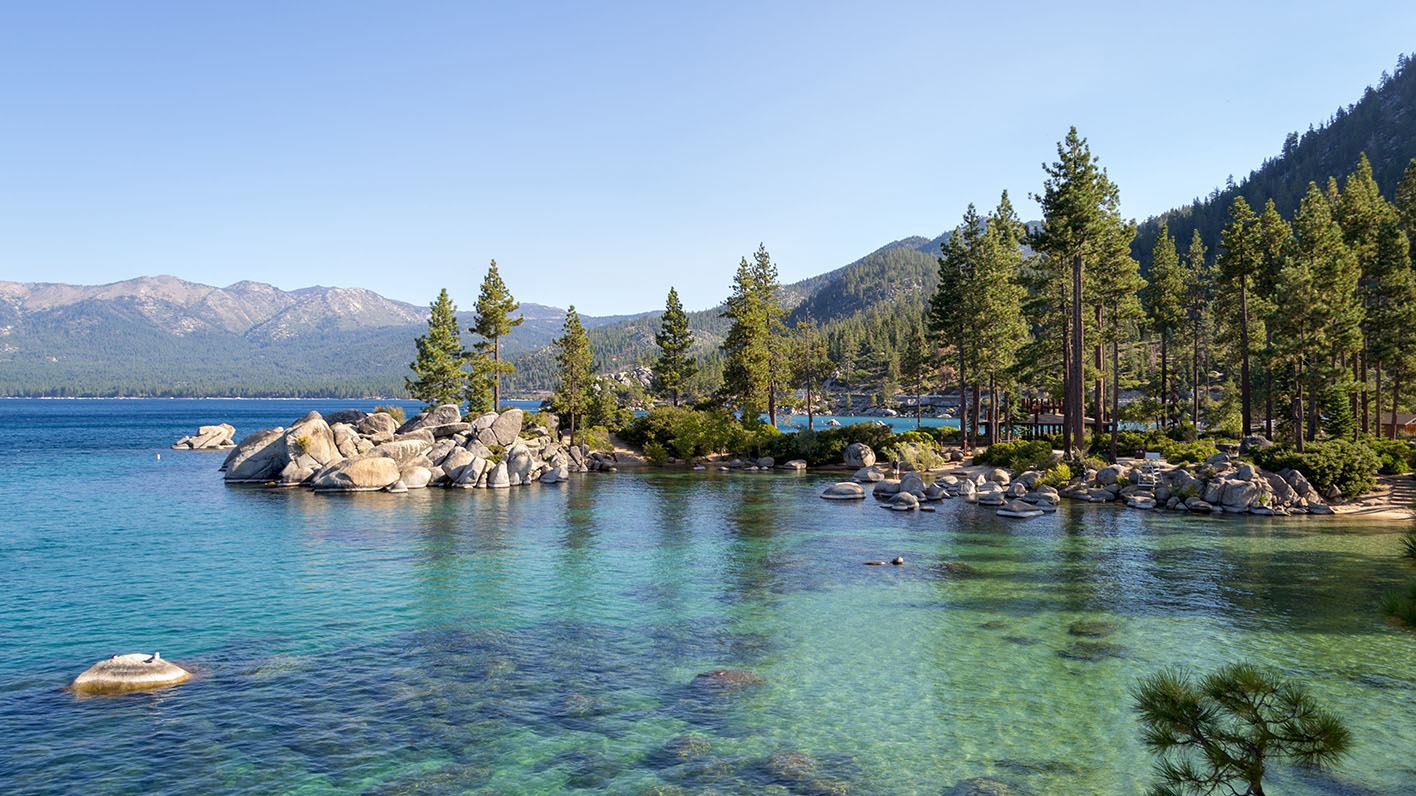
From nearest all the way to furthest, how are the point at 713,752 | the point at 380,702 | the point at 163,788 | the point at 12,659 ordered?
the point at 163,788 < the point at 713,752 < the point at 380,702 < the point at 12,659

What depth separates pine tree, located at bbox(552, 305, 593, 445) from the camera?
71.8 meters

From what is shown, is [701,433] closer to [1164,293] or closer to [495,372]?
[495,372]

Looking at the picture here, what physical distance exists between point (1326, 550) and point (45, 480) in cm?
7895

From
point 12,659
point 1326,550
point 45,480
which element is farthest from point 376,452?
point 1326,550

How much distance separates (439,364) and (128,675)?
63.8 meters

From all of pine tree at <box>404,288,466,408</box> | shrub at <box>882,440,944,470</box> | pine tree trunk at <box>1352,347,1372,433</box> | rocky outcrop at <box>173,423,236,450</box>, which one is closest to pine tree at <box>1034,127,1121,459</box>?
shrub at <box>882,440,944,470</box>

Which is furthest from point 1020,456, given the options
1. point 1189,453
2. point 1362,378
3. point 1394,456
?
point 1362,378

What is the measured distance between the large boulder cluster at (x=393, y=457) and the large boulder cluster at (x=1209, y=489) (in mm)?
38309

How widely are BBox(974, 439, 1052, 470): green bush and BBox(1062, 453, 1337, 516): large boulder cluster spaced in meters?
4.06

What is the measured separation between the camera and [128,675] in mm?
15352

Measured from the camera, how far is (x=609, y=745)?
41.2 feet

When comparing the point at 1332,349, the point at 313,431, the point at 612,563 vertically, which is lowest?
the point at 612,563

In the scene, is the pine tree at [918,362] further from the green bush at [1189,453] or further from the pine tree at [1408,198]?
the pine tree at [1408,198]

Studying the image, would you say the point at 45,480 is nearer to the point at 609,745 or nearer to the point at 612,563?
the point at 612,563
